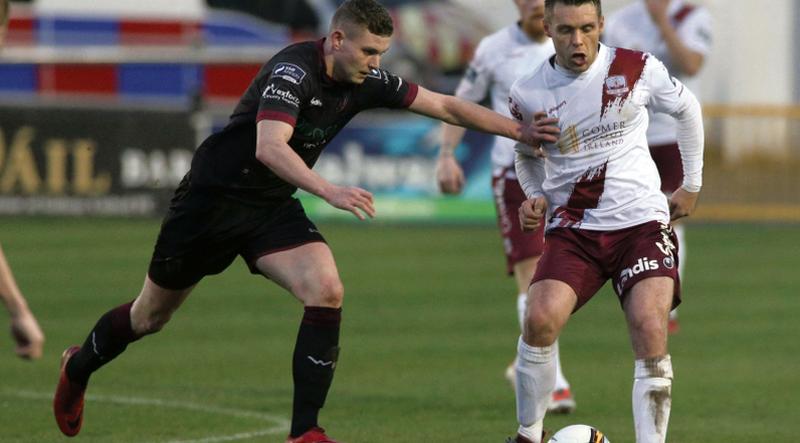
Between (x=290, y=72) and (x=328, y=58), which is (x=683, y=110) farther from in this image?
(x=290, y=72)

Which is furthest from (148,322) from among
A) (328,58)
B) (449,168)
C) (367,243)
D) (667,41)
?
(367,243)

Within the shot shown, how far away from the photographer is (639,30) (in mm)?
12453

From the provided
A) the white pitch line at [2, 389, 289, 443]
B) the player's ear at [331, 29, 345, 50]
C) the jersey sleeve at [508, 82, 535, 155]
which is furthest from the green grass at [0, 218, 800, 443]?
the player's ear at [331, 29, 345, 50]

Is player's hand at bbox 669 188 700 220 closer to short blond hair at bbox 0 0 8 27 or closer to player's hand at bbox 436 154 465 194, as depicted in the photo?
player's hand at bbox 436 154 465 194

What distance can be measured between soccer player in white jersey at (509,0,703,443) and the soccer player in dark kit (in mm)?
250

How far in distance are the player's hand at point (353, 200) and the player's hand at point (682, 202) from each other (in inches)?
70.3

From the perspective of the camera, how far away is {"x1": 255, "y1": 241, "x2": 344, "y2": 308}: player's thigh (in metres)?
8.00

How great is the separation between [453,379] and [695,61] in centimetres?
309

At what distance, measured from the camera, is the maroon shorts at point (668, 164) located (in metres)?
11.7

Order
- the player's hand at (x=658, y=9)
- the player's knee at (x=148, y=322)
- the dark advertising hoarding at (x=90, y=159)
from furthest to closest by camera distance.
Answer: the dark advertising hoarding at (x=90, y=159)
the player's hand at (x=658, y=9)
the player's knee at (x=148, y=322)

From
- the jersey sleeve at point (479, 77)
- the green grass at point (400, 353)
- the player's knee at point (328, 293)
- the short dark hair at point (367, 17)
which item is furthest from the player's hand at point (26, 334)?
the jersey sleeve at point (479, 77)

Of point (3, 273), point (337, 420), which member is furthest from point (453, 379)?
point (3, 273)

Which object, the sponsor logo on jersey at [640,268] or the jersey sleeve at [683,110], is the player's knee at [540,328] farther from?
the jersey sleeve at [683,110]

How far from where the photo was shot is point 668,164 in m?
11.8
